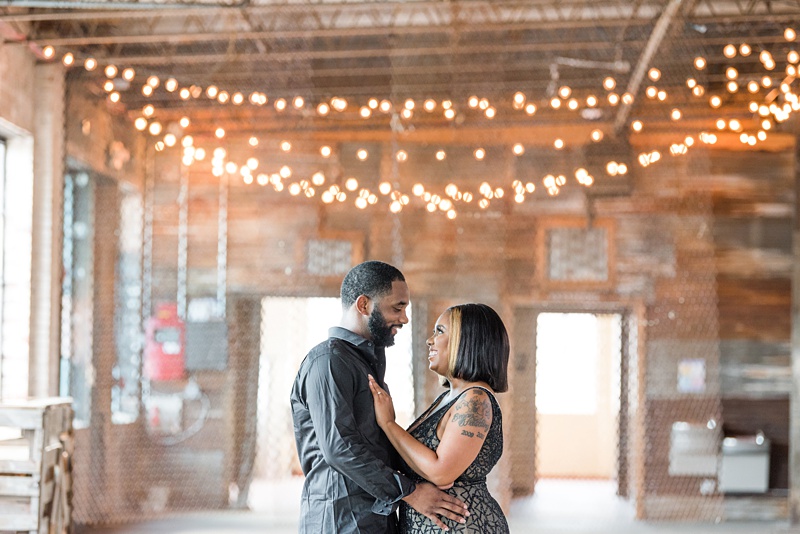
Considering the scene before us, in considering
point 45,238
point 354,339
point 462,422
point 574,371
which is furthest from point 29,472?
point 574,371

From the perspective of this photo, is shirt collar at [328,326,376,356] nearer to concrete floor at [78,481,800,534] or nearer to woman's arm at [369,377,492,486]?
woman's arm at [369,377,492,486]

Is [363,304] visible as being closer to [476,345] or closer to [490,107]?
[476,345]

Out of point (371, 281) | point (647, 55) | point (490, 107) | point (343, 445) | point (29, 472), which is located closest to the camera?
point (343, 445)

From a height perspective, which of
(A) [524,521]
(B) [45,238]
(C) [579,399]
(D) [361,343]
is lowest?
(A) [524,521]

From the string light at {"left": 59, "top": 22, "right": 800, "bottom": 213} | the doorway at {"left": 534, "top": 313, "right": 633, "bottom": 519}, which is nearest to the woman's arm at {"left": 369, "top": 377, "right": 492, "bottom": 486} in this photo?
the string light at {"left": 59, "top": 22, "right": 800, "bottom": 213}

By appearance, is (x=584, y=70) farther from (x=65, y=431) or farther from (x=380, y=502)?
(x=380, y=502)

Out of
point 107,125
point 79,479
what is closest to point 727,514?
point 79,479

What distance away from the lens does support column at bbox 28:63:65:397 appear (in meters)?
7.55

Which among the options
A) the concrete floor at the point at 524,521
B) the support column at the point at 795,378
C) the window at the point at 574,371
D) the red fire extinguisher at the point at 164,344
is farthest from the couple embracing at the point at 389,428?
the window at the point at 574,371

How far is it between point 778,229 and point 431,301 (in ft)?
12.4

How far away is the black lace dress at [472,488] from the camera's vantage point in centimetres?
308

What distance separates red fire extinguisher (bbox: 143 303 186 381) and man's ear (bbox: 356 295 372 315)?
6.07m

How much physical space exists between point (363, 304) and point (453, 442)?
58cm

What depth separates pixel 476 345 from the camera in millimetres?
3064
